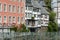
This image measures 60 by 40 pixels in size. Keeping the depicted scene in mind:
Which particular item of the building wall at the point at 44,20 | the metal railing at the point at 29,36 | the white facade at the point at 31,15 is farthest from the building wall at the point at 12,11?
the metal railing at the point at 29,36

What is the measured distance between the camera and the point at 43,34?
1975 cm

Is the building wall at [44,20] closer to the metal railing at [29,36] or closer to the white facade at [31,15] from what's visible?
the white facade at [31,15]

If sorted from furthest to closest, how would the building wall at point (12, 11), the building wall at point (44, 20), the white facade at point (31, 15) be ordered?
the building wall at point (44, 20), the white facade at point (31, 15), the building wall at point (12, 11)

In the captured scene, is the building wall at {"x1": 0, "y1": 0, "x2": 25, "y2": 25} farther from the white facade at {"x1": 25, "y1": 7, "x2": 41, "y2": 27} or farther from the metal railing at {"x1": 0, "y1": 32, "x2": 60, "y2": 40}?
the metal railing at {"x1": 0, "y1": 32, "x2": 60, "y2": 40}

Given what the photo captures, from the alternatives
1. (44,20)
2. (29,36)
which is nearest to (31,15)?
(44,20)

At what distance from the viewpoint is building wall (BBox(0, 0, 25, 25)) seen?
35466mm

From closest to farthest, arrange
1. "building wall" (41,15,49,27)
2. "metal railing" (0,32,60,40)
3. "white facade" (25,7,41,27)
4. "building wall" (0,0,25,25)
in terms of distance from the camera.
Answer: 1. "metal railing" (0,32,60,40)
2. "building wall" (0,0,25,25)
3. "white facade" (25,7,41,27)
4. "building wall" (41,15,49,27)

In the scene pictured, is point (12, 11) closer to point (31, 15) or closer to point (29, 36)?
point (31, 15)

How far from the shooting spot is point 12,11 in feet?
123

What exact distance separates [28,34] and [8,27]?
752 inches

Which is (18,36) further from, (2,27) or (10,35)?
(2,27)

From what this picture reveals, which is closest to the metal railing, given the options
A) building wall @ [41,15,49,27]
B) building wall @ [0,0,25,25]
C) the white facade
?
building wall @ [0,0,25,25]

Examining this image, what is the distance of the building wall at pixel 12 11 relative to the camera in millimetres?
35466

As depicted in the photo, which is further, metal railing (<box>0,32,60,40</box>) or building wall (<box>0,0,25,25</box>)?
building wall (<box>0,0,25,25</box>)
